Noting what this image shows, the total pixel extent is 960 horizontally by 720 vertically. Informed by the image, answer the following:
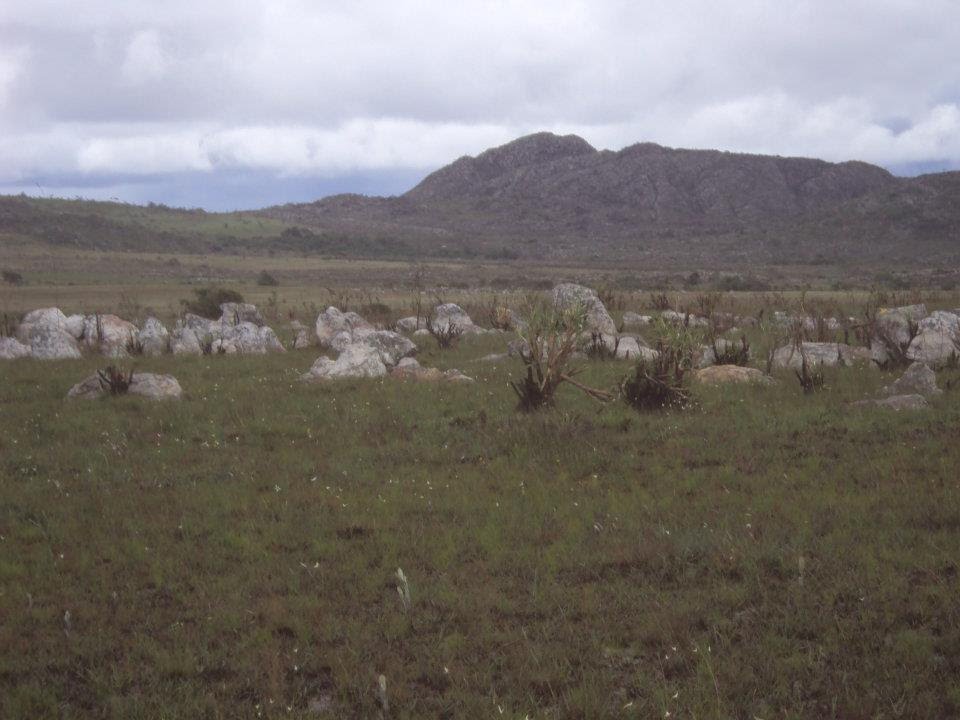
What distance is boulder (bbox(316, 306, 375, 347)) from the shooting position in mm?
18328

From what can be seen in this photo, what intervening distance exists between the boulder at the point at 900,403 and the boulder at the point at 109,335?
13.6 m

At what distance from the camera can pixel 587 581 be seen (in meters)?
5.75

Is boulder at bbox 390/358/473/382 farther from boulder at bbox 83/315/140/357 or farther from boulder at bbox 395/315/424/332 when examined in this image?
boulder at bbox 395/315/424/332

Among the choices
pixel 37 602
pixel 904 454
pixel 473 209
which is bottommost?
pixel 37 602

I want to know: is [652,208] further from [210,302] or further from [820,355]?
[820,355]

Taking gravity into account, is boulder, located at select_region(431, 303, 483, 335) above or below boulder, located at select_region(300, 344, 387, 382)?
above

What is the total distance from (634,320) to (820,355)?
774cm

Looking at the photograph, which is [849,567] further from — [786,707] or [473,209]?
[473,209]

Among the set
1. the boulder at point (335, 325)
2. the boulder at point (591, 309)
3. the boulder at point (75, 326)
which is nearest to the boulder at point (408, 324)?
the boulder at point (335, 325)

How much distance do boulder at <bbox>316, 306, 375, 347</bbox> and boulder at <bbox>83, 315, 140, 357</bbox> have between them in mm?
3807

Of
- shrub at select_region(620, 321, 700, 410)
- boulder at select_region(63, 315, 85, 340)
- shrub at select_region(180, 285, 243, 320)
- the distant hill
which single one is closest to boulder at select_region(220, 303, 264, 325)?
shrub at select_region(180, 285, 243, 320)

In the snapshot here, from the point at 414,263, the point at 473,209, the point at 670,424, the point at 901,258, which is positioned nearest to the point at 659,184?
the point at 473,209

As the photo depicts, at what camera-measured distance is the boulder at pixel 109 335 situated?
17.6 metres

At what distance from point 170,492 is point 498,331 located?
41.9 feet
